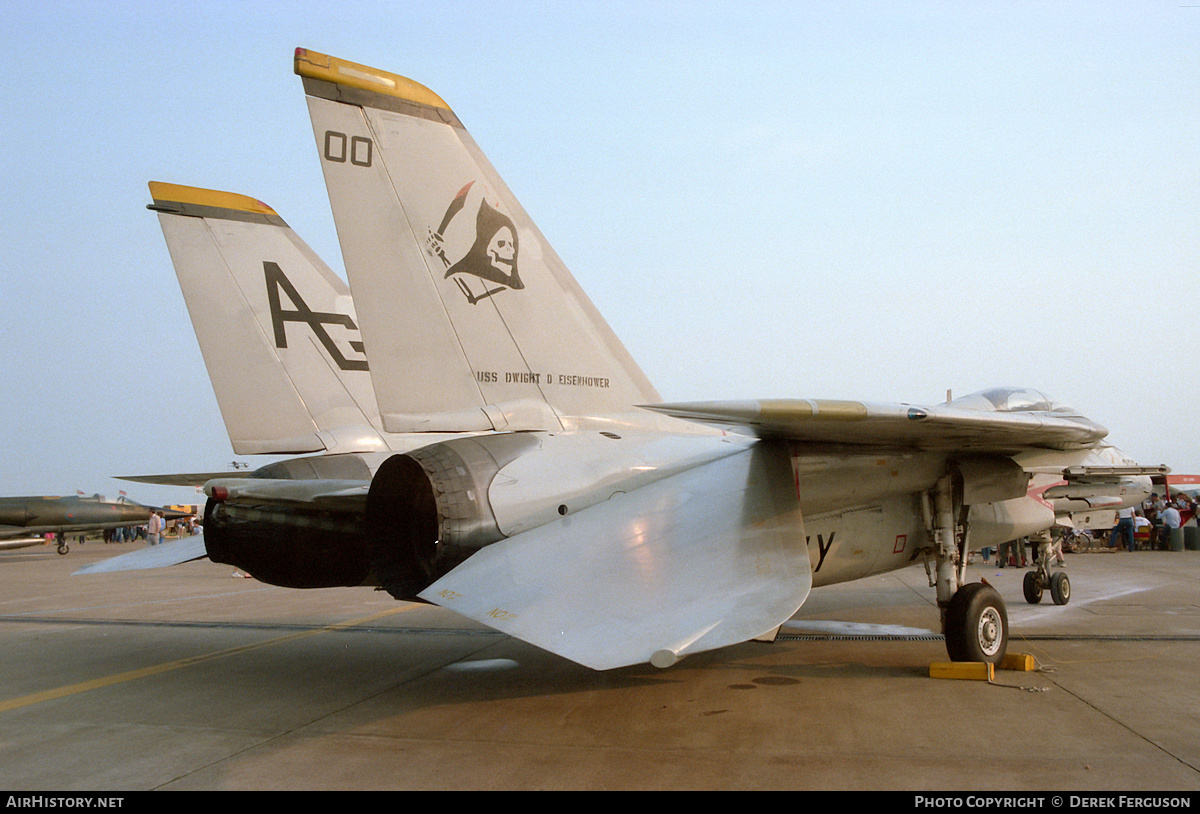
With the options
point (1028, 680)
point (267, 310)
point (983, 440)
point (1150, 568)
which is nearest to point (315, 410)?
point (267, 310)

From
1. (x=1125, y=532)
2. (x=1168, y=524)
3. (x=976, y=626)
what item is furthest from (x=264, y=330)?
(x=1168, y=524)

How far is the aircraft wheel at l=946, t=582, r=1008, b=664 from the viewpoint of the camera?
6.10m

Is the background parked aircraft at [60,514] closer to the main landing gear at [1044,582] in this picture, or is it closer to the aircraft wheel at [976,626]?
the main landing gear at [1044,582]

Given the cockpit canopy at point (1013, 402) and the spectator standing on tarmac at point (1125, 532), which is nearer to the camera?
the cockpit canopy at point (1013, 402)

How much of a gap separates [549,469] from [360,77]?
2960 millimetres

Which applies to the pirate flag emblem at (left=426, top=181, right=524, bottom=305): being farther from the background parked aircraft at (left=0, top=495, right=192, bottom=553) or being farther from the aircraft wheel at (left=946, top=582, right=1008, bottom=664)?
the background parked aircraft at (left=0, top=495, right=192, bottom=553)

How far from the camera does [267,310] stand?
830 cm

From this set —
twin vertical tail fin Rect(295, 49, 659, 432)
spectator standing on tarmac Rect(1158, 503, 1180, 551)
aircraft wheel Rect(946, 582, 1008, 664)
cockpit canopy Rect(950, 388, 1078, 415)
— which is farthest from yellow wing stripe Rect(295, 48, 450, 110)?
spectator standing on tarmac Rect(1158, 503, 1180, 551)

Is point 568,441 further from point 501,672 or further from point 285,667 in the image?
point 285,667

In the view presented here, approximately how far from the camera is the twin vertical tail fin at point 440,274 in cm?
554

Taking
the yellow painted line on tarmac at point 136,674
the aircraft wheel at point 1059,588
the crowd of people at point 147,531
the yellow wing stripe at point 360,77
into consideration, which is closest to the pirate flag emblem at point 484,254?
the yellow wing stripe at point 360,77

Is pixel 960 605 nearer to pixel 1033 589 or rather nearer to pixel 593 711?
pixel 593 711

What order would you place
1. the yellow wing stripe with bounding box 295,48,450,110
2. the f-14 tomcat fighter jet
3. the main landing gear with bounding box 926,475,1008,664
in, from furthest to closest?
the main landing gear with bounding box 926,475,1008,664 → the yellow wing stripe with bounding box 295,48,450,110 → the f-14 tomcat fighter jet

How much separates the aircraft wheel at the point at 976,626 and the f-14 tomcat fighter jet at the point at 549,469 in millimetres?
16
